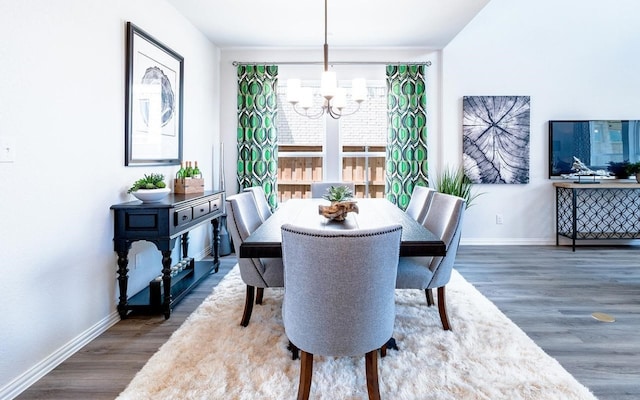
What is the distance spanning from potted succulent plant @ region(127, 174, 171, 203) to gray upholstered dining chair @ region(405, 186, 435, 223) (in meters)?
1.99

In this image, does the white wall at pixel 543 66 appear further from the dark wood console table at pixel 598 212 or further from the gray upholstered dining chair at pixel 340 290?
the gray upholstered dining chair at pixel 340 290

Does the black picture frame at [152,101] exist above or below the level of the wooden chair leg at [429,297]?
above

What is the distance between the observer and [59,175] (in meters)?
2.00

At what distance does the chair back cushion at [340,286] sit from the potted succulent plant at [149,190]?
1.49 metres

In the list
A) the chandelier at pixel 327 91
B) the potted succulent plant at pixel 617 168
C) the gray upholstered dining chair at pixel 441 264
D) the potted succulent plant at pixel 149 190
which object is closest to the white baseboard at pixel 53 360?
the potted succulent plant at pixel 149 190

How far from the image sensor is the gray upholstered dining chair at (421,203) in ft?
9.32

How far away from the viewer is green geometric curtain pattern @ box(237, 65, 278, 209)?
181 inches

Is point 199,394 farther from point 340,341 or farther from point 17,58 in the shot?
point 17,58

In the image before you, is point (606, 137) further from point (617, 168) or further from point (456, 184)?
point (456, 184)

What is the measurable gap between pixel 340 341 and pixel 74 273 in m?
1.71

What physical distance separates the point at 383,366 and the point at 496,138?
3875 millimetres

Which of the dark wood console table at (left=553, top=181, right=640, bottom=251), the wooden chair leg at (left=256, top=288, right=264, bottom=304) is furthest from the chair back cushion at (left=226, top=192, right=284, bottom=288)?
the dark wood console table at (left=553, top=181, right=640, bottom=251)

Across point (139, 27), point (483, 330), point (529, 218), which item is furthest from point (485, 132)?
point (139, 27)

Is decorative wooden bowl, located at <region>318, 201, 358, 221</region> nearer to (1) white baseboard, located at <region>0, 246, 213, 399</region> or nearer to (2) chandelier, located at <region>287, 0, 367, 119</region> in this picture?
(2) chandelier, located at <region>287, 0, 367, 119</region>
